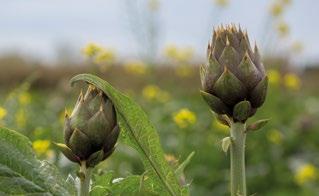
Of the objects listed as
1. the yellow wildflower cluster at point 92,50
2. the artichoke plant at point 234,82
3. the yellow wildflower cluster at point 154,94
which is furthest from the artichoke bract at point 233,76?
the yellow wildflower cluster at point 154,94

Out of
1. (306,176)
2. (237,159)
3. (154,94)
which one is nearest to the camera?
(237,159)

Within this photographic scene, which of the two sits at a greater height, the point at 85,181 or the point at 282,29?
the point at 282,29

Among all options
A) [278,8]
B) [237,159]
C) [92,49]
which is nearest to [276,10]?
[278,8]

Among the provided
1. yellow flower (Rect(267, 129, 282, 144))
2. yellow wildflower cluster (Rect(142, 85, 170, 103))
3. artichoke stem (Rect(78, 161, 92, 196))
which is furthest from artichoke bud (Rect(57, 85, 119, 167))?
yellow wildflower cluster (Rect(142, 85, 170, 103))

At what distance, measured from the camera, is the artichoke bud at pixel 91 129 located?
1.39m

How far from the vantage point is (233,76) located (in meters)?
1.48

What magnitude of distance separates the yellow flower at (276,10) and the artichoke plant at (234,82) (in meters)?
7.58

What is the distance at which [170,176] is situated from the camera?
159 cm

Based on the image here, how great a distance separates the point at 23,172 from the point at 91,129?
0.18 m

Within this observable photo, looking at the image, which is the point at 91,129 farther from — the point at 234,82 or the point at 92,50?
the point at 92,50

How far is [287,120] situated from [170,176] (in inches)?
376

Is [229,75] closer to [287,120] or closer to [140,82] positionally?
[287,120]

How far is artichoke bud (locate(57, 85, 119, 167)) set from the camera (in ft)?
4.58

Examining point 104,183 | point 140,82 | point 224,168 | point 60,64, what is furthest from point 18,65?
point 104,183
